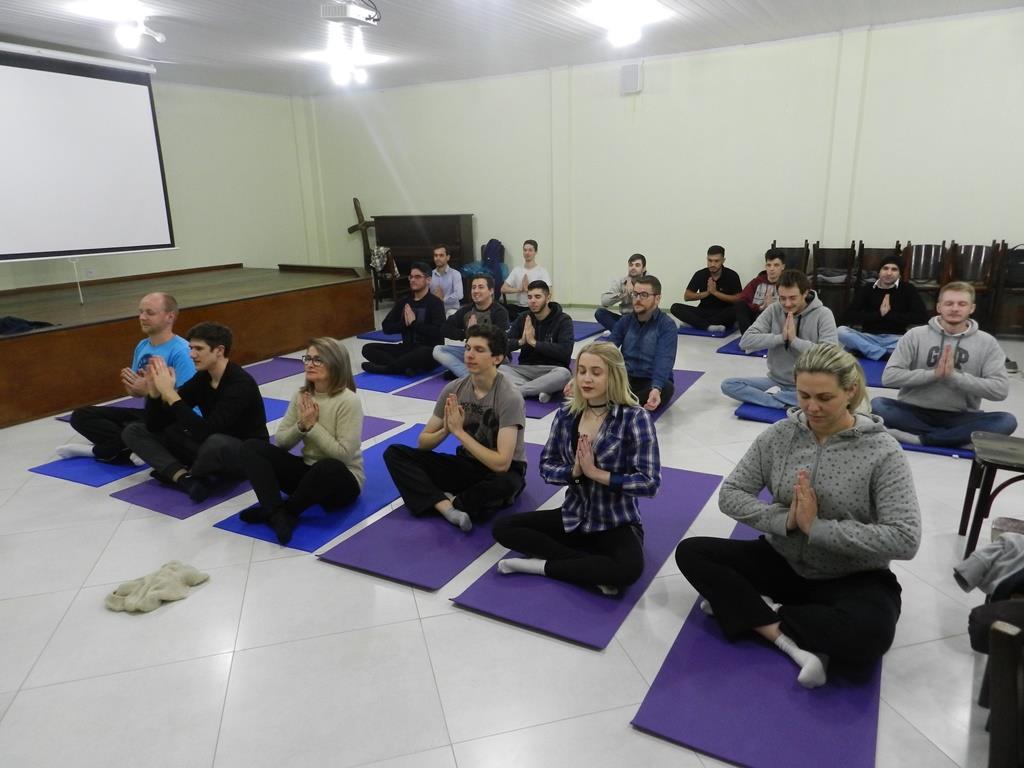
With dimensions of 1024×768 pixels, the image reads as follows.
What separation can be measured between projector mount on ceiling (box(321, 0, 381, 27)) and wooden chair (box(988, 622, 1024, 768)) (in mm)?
5224

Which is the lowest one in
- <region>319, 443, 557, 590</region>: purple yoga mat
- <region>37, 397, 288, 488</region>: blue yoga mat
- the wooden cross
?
<region>37, 397, 288, 488</region>: blue yoga mat

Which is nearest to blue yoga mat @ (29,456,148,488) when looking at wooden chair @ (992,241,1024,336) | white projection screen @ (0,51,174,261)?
white projection screen @ (0,51,174,261)

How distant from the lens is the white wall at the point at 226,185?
27.5ft

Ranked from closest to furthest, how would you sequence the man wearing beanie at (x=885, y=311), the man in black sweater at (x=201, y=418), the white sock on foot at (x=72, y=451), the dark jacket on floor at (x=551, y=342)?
the man in black sweater at (x=201, y=418)
the white sock on foot at (x=72, y=451)
the dark jacket on floor at (x=551, y=342)
the man wearing beanie at (x=885, y=311)

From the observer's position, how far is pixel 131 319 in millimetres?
5375

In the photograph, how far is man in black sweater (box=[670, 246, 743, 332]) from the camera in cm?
723

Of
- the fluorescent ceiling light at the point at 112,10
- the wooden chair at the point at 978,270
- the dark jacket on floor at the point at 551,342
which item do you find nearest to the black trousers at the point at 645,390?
the dark jacket on floor at the point at 551,342

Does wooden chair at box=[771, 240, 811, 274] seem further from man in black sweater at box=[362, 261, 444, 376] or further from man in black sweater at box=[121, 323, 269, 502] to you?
man in black sweater at box=[121, 323, 269, 502]

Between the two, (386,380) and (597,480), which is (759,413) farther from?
(386,380)

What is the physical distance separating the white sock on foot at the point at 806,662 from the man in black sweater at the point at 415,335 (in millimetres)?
4147

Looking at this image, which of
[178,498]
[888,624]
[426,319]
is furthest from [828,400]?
[426,319]

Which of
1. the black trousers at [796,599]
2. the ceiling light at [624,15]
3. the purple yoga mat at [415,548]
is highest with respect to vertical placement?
the ceiling light at [624,15]

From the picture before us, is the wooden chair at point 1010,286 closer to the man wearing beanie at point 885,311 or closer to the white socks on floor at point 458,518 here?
the man wearing beanie at point 885,311

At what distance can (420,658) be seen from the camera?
88.4 inches
